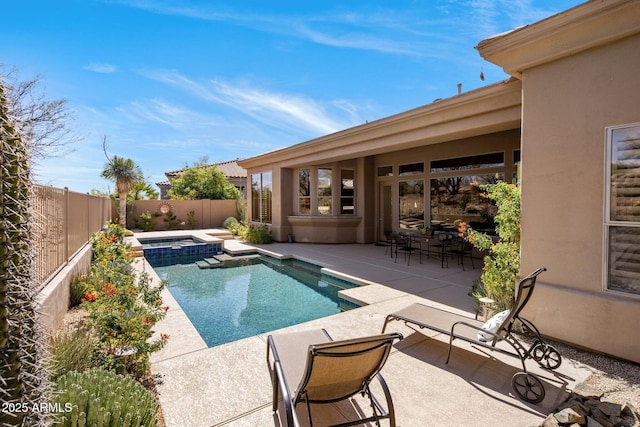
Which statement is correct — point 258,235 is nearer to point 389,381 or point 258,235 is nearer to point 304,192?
point 304,192

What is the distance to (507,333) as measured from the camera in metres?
3.56

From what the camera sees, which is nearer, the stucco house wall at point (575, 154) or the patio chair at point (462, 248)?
the stucco house wall at point (575, 154)

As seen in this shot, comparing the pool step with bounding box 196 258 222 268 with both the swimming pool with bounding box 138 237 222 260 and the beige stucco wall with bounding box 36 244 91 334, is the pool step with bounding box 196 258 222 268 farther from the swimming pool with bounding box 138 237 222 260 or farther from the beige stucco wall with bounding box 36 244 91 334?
the beige stucco wall with bounding box 36 244 91 334

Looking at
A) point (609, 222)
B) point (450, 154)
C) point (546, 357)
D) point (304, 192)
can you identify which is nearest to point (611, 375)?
point (546, 357)

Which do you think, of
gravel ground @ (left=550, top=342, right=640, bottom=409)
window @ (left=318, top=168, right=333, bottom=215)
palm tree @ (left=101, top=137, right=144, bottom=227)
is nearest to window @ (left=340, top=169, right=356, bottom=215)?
window @ (left=318, top=168, right=333, bottom=215)

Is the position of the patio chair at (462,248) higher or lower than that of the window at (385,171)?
lower

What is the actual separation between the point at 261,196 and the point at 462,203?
9.45 meters

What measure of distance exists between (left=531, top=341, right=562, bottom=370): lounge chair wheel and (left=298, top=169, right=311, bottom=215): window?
10.8 m

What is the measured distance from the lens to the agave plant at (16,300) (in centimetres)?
147

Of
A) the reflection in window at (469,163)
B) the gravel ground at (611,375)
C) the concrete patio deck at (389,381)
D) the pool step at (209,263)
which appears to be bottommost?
the pool step at (209,263)

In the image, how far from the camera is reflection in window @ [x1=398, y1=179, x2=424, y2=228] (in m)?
12.1

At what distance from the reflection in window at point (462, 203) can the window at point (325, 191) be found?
4.33 metres

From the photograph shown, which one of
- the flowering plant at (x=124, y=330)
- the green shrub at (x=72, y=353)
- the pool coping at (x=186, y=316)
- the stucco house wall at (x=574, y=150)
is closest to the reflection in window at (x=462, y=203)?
the pool coping at (x=186, y=316)

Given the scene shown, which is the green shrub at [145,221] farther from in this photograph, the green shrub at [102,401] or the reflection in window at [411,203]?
the green shrub at [102,401]
